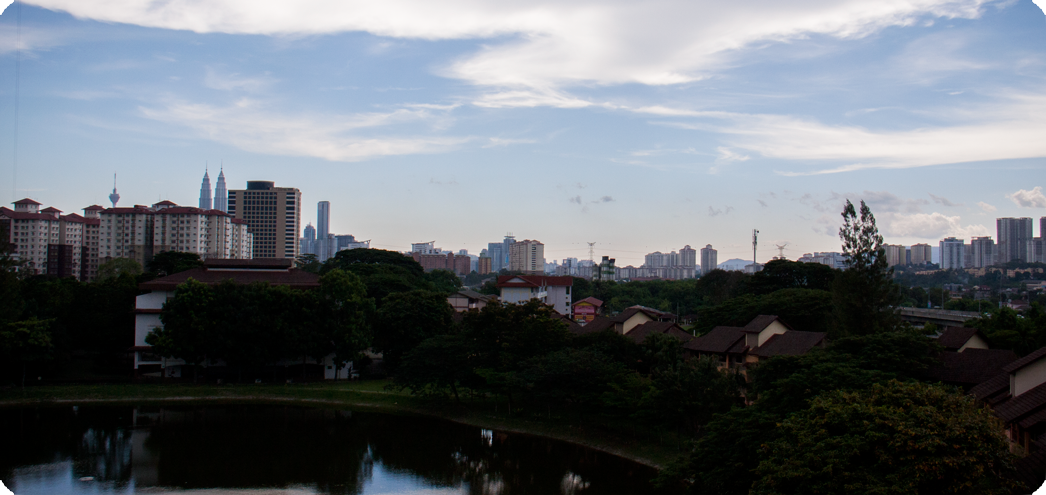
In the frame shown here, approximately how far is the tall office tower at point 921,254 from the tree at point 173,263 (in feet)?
413

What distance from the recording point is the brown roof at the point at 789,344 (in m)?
22.0

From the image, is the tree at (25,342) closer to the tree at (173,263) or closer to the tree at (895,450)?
the tree at (173,263)

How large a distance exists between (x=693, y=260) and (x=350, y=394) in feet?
519

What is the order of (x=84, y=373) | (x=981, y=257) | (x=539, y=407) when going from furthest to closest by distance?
1. (x=981, y=257)
2. (x=84, y=373)
3. (x=539, y=407)

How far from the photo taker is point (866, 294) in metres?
23.5

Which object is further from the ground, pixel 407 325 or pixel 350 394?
pixel 407 325

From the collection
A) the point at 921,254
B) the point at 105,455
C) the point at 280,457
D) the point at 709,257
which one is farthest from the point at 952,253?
the point at 105,455

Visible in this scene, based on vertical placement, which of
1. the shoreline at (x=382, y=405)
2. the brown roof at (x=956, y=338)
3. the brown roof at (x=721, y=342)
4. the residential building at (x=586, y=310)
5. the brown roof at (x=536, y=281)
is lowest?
the shoreline at (x=382, y=405)

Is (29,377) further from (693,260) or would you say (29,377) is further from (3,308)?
(693,260)

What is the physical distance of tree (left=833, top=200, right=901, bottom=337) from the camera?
23359 millimetres

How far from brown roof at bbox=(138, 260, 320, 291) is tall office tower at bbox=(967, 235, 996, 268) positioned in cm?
8969

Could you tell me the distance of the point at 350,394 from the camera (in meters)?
28.0

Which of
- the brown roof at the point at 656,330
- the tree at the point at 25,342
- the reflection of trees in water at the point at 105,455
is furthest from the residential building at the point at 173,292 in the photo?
the brown roof at the point at 656,330

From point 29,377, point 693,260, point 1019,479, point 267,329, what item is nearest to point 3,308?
point 29,377
